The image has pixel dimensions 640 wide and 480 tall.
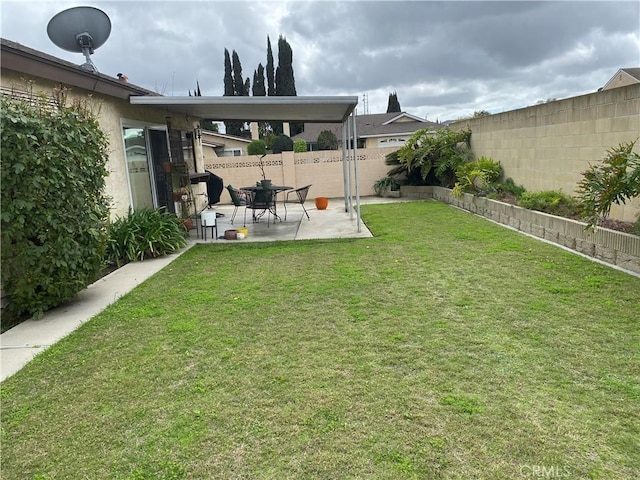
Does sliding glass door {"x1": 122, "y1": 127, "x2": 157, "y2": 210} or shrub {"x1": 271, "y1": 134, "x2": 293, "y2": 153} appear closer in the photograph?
sliding glass door {"x1": 122, "y1": 127, "x2": 157, "y2": 210}

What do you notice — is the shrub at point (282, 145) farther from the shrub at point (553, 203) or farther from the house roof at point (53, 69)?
the shrub at point (553, 203)

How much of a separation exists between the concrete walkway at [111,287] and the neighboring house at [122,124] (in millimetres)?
1303

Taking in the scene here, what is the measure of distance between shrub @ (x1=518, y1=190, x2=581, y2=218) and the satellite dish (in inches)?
305

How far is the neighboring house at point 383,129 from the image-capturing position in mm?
30766

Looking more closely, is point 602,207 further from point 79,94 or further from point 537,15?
point 79,94

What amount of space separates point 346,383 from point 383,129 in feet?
99.1

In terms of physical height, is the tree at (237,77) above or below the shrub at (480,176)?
above

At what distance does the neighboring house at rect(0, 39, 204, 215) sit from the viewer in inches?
191

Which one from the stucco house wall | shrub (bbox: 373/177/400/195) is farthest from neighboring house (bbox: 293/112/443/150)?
the stucco house wall

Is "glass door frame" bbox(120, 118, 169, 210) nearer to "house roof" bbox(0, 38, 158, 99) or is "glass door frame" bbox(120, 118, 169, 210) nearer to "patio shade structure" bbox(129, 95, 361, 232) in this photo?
"patio shade structure" bbox(129, 95, 361, 232)

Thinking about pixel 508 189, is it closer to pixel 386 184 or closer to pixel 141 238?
pixel 386 184

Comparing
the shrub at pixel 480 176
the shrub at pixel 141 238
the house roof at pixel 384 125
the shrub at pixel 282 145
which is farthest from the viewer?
the house roof at pixel 384 125

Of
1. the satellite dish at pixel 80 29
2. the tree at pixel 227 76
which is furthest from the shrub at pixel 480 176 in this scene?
the tree at pixel 227 76

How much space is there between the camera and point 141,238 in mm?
6781
